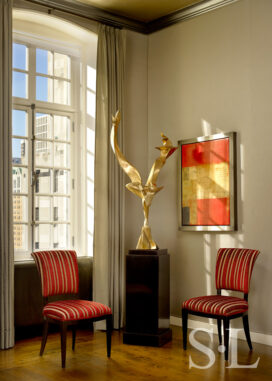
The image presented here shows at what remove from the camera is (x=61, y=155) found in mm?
5465

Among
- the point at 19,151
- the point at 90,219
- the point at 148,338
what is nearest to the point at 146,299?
the point at 148,338

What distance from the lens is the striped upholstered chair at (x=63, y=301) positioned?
390cm

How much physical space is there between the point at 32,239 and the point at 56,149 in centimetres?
102

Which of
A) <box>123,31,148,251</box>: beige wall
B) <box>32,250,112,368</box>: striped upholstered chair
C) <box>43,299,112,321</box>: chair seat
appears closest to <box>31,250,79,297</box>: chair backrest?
<box>32,250,112,368</box>: striped upholstered chair

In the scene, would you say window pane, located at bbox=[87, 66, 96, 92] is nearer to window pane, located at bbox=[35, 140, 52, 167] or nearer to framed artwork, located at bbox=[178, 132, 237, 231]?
window pane, located at bbox=[35, 140, 52, 167]

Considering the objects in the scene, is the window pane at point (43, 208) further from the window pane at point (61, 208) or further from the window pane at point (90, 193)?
the window pane at point (90, 193)

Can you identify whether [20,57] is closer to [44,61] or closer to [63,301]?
[44,61]

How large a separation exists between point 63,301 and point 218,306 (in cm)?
130

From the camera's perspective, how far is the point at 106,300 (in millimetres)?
5168

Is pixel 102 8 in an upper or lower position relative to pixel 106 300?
upper

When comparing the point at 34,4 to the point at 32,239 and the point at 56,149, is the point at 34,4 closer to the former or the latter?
the point at 56,149

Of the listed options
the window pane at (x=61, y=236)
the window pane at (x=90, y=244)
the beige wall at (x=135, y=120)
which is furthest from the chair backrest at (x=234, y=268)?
the window pane at (x=61, y=236)

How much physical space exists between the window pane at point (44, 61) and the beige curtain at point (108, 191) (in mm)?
541

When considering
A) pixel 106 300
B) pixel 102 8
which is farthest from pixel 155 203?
pixel 102 8
